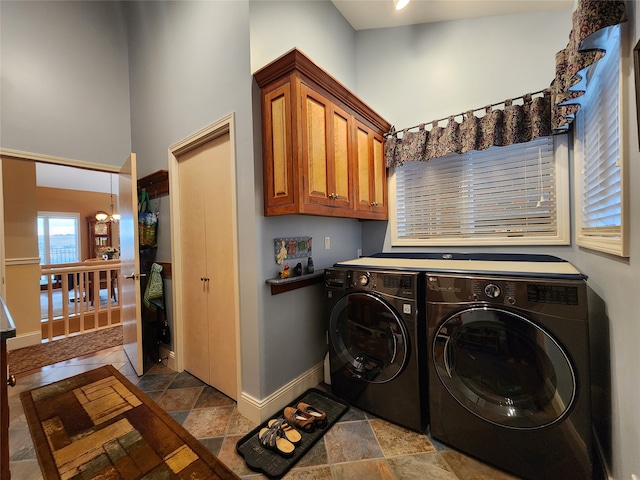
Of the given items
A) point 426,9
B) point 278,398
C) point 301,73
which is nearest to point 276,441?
point 278,398

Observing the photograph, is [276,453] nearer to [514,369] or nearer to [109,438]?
[109,438]

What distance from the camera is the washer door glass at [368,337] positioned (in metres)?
1.56

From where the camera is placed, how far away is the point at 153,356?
262 centimetres

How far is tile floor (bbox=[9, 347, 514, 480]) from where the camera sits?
132cm

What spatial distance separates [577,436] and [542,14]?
2647 mm

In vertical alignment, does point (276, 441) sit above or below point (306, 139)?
below

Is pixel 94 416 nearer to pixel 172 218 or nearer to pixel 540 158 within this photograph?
pixel 172 218

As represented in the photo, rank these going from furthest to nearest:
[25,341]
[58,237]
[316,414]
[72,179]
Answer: [58,237]
[72,179]
[25,341]
[316,414]

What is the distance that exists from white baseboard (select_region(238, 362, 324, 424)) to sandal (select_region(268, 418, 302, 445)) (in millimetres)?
88

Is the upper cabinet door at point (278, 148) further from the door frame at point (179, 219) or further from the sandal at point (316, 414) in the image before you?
the sandal at point (316, 414)

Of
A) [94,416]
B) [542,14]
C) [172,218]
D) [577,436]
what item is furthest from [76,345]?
[542,14]

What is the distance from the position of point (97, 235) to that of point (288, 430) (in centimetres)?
879

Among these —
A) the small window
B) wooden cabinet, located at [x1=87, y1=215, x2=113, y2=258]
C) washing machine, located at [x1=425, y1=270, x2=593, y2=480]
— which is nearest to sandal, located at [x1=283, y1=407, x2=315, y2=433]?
washing machine, located at [x1=425, y1=270, x2=593, y2=480]

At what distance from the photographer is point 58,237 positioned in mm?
7160
